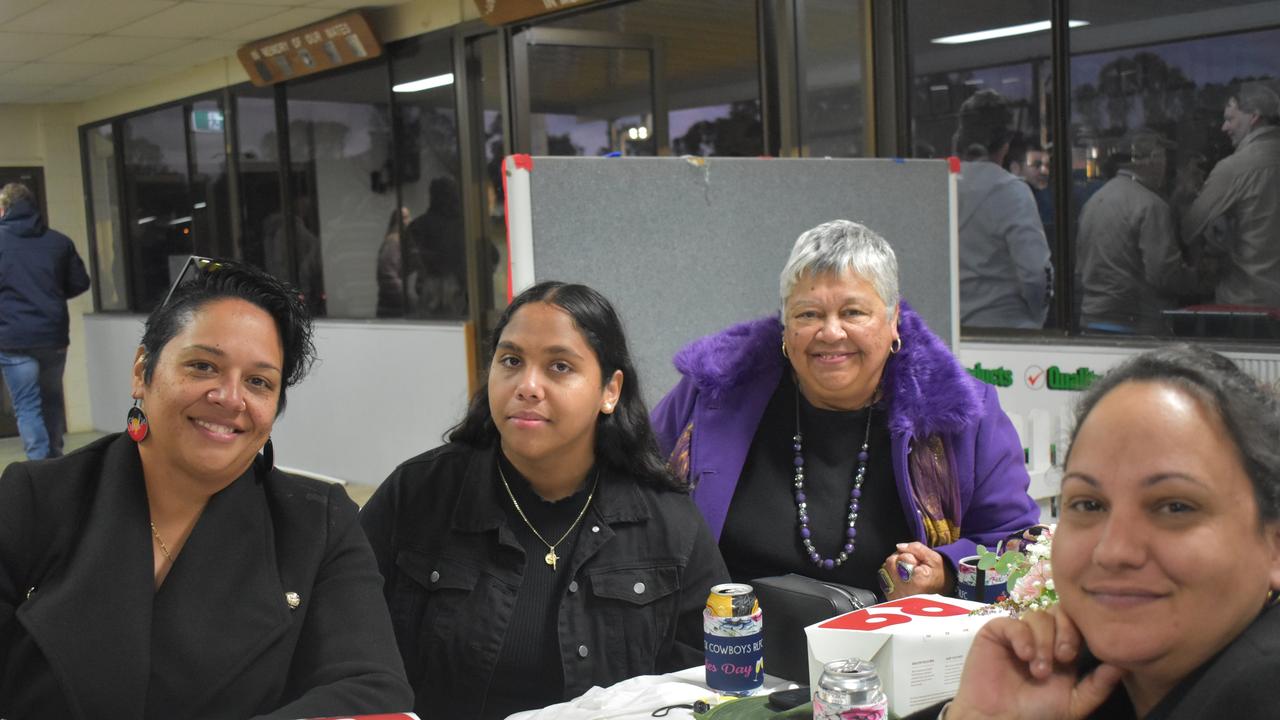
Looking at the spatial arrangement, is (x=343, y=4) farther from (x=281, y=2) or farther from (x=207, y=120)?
(x=207, y=120)

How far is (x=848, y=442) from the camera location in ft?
8.13

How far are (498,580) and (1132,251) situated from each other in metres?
3.28


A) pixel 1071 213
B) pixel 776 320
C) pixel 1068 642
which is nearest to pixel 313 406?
pixel 1071 213

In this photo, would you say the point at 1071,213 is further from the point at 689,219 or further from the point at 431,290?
the point at 431,290

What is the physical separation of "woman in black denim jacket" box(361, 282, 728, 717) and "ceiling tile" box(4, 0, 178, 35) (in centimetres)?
525

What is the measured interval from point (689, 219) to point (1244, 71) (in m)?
2.19

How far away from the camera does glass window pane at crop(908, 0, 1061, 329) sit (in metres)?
4.61

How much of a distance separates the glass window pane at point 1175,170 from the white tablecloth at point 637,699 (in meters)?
3.12

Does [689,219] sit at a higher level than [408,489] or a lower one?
higher

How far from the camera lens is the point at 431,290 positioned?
7.16m

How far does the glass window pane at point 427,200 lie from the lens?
22.5ft

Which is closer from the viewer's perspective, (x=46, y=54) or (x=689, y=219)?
(x=689, y=219)

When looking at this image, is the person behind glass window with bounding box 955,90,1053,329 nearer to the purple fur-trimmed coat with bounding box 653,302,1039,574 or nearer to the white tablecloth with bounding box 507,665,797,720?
the purple fur-trimmed coat with bounding box 653,302,1039,574

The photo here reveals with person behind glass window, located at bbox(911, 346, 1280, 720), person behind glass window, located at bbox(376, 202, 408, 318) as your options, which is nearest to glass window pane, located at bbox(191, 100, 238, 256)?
person behind glass window, located at bbox(376, 202, 408, 318)
